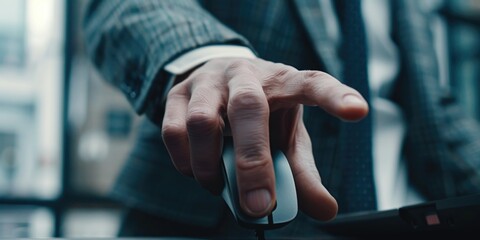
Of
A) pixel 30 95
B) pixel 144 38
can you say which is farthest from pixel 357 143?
pixel 30 95

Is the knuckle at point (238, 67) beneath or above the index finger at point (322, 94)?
beneath

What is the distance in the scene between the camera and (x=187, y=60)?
0.48m

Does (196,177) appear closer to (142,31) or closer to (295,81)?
(295,81)

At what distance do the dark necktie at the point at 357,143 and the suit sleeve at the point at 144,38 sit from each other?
0.13m

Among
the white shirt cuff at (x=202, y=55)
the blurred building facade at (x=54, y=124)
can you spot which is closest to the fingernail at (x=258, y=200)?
the white shirt cuff at (x=202, y=55)

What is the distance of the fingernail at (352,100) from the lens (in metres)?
0.30

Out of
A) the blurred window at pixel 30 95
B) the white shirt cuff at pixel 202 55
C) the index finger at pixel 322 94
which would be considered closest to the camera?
the index finger at pixel 322 94

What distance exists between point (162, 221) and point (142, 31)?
0.24 metres

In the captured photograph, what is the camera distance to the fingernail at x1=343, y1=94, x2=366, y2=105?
0.97 feet

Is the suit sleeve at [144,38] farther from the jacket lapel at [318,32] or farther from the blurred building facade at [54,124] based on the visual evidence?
the blurred building facade at [54,124]

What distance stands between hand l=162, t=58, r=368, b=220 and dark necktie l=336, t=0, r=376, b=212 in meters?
0.19

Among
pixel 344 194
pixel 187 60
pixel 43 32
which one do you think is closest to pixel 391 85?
pixel 344 194

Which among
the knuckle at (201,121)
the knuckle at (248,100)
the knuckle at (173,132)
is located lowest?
the knuckle at (173,132)

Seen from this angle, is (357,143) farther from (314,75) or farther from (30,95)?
(30,95)
